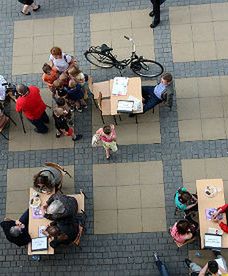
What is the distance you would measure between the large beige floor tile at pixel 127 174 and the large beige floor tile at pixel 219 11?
15.4ft

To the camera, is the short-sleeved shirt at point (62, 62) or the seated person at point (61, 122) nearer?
the seated person at point (61, 122)

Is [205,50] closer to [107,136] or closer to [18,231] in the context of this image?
[107,136]

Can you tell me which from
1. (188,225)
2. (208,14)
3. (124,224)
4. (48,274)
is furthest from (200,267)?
(208,14)

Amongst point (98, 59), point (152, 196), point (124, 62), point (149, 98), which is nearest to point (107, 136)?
point (149, 98)

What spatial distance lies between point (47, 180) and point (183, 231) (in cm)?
304

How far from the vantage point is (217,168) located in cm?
1159

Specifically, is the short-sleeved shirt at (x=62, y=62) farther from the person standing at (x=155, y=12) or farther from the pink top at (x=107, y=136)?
the person standing at (x=155, y=12)

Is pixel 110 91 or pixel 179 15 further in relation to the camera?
pixel 179 15

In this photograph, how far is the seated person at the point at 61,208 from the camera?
385 inches

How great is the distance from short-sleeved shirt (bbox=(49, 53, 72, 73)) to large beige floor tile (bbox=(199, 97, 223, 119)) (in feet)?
11.3

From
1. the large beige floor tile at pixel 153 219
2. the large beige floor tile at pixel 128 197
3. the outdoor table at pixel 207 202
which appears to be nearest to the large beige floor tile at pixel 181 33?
the large beige floor tile at pixel 128 197

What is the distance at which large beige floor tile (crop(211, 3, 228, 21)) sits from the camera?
13250 mm

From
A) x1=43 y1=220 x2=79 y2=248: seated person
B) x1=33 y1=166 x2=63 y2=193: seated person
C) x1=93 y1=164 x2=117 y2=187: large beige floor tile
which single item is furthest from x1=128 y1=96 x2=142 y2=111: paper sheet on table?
x1=43 y1=220 x2=79 y2=248: seated person

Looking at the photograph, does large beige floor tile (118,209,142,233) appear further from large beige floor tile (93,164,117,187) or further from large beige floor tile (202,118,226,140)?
large beige floor tile (202,118,226,140)
